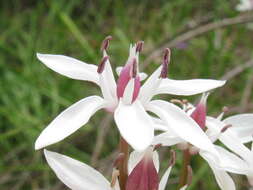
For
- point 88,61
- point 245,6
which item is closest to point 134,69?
point 88,61

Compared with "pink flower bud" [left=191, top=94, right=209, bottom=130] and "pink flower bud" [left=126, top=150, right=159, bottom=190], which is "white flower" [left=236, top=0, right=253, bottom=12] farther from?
"pink flower bud" [left=126, top=150, right=159, bottom=190]

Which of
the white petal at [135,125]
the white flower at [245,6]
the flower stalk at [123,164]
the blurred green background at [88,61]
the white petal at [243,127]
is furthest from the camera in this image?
the white flower at [245,6]

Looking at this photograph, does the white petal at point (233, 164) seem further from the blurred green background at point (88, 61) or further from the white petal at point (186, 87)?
the blurred green background at point (88, 61)

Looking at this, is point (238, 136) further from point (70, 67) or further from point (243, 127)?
point (70, 67)

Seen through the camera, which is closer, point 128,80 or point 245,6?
point 128,80

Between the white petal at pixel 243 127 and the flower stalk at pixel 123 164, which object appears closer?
the flower stalk at pixel 123 164

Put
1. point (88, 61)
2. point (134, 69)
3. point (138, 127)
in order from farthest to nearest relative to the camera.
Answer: point (88, 61) < point (134, 69) < point (138, 127)

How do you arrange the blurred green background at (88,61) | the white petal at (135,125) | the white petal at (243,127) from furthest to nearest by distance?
the blurred green background at (88,61), the white petal at (243,127), the white petal at (135,125)

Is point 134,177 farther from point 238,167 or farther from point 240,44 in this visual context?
point 240,44

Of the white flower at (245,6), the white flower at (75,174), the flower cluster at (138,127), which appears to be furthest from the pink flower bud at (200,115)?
the white flower at (245,6)
